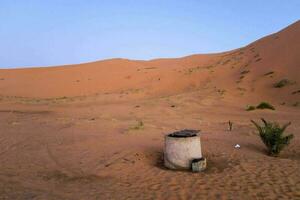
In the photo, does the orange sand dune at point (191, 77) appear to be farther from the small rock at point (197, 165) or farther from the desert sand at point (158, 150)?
the small rock at point (197, 165)

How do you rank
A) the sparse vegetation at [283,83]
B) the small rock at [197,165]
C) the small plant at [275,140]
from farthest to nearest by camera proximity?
the sparse vegetation at [283,83], the small plant at [275,140], the small rock at [197,165]

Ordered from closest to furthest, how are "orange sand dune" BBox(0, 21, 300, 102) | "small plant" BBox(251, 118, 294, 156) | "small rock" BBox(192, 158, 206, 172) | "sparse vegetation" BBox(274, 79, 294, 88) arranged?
1. "small rock" BBox(192, 158, 206, 172)
2. "small plant" BBox(251, 118, 294, 156)
3. "sparse vegetation" BBox(274, 79, 294, 88)
4. "orange sand dune" BBox(0, 21, 300, 102)

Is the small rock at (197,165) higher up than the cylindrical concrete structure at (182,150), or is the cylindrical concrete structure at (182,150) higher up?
the cylindrical concrete structure at (182,150)

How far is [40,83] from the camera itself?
4175 cm

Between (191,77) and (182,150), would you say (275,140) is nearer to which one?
(182,150)

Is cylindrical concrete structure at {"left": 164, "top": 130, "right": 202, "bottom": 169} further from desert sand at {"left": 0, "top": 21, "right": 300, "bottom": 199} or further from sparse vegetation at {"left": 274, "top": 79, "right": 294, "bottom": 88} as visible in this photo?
sparse vegetation at {"left": 274, "top": 79, "right": 294, "bottom": 88}

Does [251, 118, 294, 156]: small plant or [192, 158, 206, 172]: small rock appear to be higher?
[251, 118, 294, 156]: small plant

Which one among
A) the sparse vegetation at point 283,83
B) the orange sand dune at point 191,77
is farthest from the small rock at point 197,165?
the sparse vegetation at point 283,83

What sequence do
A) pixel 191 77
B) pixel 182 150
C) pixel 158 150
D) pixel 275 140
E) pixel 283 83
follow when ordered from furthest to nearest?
pixel 191 77 < pixel 283 83 < pixel 158 150 < pixel 275 140 < pixel 182 150

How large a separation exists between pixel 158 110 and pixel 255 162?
11.2m

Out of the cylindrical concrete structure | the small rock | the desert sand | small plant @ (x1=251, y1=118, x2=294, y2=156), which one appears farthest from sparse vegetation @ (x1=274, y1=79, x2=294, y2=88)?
the small rock

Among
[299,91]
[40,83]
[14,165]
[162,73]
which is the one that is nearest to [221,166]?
[14,165]

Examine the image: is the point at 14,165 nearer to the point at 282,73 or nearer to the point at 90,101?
the point at 90,101

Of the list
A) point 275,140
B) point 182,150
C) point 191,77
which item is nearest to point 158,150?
point 182,150
